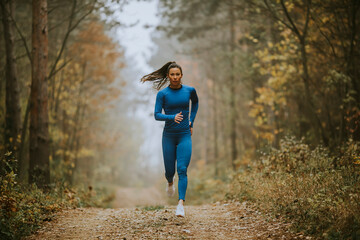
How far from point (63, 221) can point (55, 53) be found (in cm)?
1066

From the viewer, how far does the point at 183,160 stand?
557 centimetres

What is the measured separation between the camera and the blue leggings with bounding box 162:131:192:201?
5531mm

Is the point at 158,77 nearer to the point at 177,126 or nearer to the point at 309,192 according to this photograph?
the point at 177,126

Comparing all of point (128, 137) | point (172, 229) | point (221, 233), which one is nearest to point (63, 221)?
point (172, 229)

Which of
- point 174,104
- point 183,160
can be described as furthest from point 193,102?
point 183,160

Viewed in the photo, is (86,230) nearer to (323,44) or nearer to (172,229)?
(172,229)

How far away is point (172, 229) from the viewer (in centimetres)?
497

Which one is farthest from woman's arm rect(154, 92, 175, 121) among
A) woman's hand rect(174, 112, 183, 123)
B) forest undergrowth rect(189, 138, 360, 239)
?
forest undergrowth rect(189, 138, 360, 239)

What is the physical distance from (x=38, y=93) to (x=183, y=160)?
489 cm

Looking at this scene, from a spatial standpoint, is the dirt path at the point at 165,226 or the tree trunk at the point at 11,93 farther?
the tree trunk at the point at 11,93

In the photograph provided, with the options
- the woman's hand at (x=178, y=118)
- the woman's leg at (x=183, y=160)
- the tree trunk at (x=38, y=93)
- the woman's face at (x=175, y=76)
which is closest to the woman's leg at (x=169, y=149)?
the woman's leg at (x=183, y=160)

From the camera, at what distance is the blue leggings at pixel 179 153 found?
5.53 metres

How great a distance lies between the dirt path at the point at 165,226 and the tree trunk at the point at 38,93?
221 centimetres

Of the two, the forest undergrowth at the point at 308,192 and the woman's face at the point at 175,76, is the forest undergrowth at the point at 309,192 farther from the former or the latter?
the woman's face at the point at 175,76
